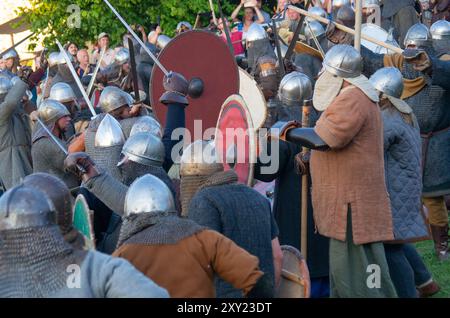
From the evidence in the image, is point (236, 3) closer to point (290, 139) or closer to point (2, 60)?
point (2, 60)

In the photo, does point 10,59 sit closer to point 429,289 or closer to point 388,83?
point 388,83

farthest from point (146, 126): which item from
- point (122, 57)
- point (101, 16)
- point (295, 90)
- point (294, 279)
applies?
point (101, 16)

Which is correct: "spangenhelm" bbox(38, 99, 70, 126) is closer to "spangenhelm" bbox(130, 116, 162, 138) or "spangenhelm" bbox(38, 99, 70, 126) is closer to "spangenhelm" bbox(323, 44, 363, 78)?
"spangenhelm" bbox(130, 116, 162, 138)

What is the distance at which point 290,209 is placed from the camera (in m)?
6.61

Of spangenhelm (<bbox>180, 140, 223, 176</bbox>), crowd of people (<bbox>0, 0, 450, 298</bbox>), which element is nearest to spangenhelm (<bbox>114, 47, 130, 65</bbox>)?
crowd of people (<bbox>0, 0, 450, 298</bbox>)

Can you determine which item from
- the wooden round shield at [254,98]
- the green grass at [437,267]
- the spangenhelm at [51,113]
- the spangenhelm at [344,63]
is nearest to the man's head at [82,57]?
the spangenhelm at [51,113]

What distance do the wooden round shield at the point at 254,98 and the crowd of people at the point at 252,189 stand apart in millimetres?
58

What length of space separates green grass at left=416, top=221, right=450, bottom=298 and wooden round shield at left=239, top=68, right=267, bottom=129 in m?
1.70

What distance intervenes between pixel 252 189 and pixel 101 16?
9.93 meters

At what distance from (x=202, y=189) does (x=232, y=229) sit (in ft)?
0.82

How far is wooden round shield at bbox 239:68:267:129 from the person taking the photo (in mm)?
7673

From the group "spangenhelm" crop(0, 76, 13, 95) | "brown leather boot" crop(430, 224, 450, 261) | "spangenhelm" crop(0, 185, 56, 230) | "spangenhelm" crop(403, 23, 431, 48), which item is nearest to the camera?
"spangenhelm" crop(0, 185, 56, 230)
